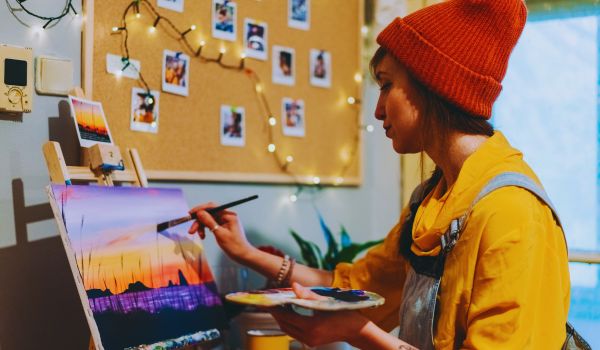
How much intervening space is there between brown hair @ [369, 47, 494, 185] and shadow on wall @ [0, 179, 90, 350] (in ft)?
2.90

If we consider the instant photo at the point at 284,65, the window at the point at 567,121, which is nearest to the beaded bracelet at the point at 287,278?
the instant photo at the point at 284,65

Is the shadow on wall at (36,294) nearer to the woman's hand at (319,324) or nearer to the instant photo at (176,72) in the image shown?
the instant photo at (176,72)

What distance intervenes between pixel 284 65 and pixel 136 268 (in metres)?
0.96

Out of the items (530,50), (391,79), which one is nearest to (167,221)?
(391,79)

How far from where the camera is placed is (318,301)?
1043mm

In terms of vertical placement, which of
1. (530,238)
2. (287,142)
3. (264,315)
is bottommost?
(264,315)

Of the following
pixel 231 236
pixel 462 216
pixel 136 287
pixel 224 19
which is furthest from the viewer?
pixel 224 19

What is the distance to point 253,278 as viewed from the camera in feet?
6.27

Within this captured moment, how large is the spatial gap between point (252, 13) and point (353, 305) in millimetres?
1187

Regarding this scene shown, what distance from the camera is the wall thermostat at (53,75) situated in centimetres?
140

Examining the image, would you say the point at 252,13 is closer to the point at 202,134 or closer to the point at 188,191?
the point at 202,134

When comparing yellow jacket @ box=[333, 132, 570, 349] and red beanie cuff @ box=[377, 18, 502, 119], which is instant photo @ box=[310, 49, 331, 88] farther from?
yellow jacket @ box=[333, 132, 570, 349]

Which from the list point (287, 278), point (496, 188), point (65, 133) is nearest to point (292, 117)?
point (287, 278)

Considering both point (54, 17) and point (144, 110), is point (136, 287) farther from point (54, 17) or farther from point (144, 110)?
point (54, 17)
